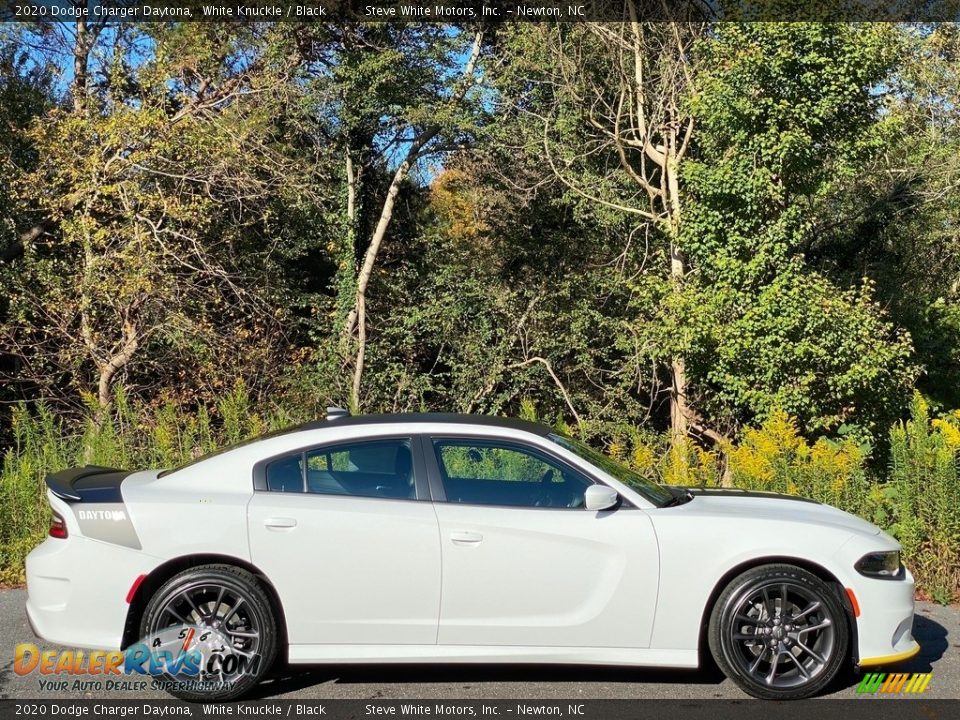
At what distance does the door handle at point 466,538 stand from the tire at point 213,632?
3.34 ft

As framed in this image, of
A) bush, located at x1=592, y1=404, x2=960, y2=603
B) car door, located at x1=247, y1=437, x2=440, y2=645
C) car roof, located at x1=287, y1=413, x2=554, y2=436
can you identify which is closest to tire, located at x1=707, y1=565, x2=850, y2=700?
car roof, located at x1=287, y1=413, x2=554, y2=436

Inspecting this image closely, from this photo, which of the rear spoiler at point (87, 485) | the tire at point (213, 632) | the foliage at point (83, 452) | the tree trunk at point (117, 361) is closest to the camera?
the tire at point (213, 632)

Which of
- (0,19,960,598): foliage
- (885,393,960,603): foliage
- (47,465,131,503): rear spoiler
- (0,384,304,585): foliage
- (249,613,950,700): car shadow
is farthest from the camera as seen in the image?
(0,19,960,598): foliage

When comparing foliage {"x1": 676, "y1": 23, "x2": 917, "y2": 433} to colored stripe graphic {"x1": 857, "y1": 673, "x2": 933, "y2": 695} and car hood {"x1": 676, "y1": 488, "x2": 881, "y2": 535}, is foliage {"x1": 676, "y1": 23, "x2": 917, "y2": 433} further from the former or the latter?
colored stripe graphic {"x1": 857, "y1": 673, "x2": 933, "y2": 695}

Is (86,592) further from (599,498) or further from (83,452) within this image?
(83,452)

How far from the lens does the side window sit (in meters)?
5.31

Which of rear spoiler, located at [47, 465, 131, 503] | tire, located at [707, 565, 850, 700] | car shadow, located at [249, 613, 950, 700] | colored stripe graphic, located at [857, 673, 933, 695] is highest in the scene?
rear spoiler, located at [47, 465, 131, 503]

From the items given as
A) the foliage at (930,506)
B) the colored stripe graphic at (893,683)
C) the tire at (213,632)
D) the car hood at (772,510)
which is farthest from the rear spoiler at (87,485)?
the foliage at (930,506)

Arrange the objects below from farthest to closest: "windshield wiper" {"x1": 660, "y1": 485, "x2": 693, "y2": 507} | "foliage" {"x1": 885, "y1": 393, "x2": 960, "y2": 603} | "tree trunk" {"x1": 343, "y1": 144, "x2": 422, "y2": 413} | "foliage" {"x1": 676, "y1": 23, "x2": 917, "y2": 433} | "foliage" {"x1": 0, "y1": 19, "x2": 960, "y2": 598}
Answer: "tree trunk" {"x1": 343, "y1": 144, "x2": 422, "y2": 413} → "foliage" {"x1": 0, "y1": 19, "x2": 960, "y2": 598} → "foliage" {"x1": 676, "y1": 23, "x2": 917, "y2": 433} → "foliage" {"x1": 885, "y1": 393, "x2": 960, "y2": 603} → "windshield wiper" {"x1": 660, "y1": 485, "x2": 693, "y2": 507}

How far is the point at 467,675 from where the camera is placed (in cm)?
556

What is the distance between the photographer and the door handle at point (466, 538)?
5.10 metres

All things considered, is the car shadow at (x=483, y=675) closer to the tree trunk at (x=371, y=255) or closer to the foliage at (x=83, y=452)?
the foliage at (x=83, y=452)

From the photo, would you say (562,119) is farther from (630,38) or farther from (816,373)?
(816,373)

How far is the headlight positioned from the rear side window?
7.89ft
